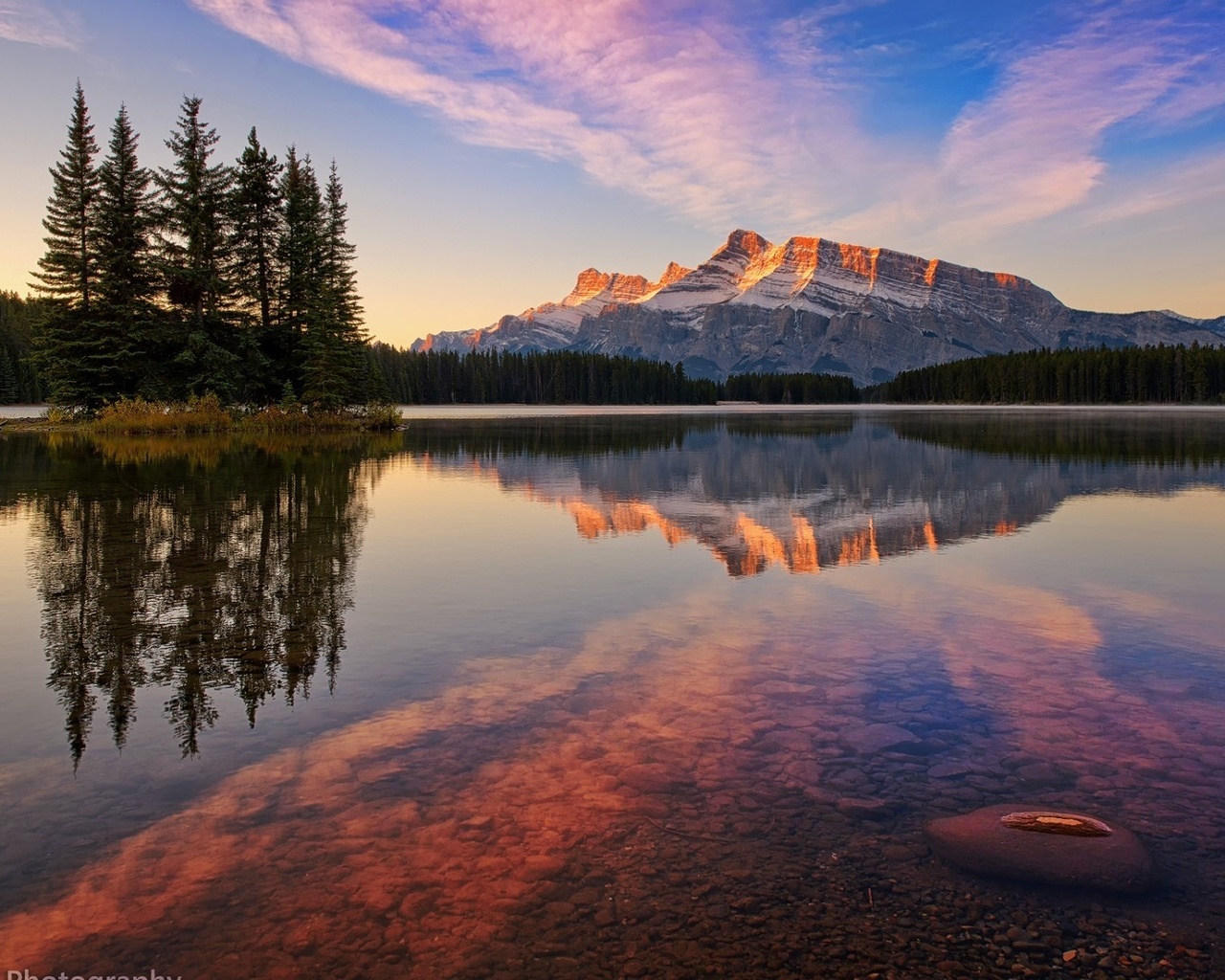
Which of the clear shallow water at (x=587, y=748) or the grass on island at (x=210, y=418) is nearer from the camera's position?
the clear shallow water at (x=587, y=748)

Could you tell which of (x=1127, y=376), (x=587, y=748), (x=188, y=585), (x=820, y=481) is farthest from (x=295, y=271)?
(x=1127, y=376)

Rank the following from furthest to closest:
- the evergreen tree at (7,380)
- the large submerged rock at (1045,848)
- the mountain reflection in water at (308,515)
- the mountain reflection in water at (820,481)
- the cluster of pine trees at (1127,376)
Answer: the cluster of pine trees at (1127,376) < the evergreen tree at (7,380) < the mountain reflection in water at (820,481) < the mountain reflection in water at (308,515) < the large submerged rock at (1045,848)

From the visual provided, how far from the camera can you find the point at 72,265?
54312 millimetres

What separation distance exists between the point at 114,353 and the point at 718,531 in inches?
1929

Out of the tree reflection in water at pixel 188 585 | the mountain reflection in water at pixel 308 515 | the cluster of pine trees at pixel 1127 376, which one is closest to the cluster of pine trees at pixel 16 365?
the mountain reflection in water at pixel 308 515

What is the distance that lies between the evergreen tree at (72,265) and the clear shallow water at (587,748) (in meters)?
44.8

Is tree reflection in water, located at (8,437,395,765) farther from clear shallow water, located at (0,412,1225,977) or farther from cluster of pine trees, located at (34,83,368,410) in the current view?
cluster of pine trees, located at (34,83,368,410)

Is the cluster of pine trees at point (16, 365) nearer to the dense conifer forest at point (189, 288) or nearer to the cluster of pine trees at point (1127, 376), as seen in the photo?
the dense conifer forest at point (189, 288)

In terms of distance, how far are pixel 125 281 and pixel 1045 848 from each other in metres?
62.5

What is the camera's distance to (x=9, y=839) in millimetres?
5613

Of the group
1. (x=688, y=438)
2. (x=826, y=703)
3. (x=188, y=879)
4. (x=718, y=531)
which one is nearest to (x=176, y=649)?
(x=188, y=879)

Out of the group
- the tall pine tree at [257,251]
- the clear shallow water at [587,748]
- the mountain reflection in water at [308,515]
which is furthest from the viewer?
the tall pine tree at [257,251]

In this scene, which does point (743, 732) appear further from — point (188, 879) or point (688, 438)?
point (688, 438)

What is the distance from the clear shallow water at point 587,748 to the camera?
4.77 meters
